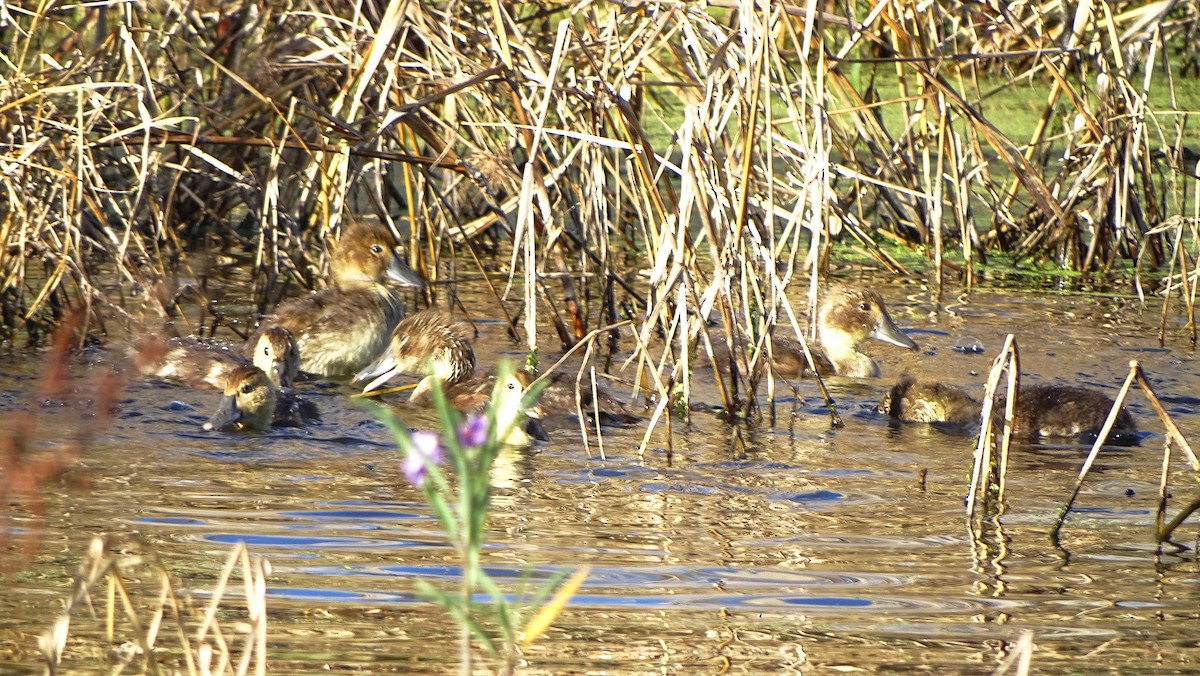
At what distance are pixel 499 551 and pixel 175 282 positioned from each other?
A: 3.29 meters

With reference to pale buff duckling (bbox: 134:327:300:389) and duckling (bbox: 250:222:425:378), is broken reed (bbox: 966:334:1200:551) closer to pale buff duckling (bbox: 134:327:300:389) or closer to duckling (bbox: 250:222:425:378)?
pale buff duckling (bbox: 134:327:300:389)

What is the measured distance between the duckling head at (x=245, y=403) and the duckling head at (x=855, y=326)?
8.21 feet

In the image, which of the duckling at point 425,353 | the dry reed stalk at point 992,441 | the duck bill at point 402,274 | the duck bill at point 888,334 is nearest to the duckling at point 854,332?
the duck bill at point 888,334

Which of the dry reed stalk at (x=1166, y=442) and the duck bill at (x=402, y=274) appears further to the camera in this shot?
the duck bill at (x=402, y=274)

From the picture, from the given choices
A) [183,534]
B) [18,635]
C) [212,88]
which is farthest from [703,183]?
[212,88]

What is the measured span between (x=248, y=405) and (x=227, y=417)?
9cm

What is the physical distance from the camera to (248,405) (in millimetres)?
5312

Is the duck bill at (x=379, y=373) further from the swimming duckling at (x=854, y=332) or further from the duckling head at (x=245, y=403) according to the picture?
→ the swimming duckling at (x=854, y=332)

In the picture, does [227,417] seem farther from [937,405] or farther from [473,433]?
[473,433]

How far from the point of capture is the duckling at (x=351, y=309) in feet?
21.6

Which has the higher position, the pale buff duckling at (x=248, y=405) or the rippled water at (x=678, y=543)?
the pale buff duckling at (x=248, y=405)

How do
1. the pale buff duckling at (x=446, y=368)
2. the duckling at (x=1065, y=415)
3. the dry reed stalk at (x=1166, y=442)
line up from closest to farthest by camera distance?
the dry reed stalk at (x=1166, y=442) → the duckling at (x=1065, y=415) → the pale buff duckling at (x=446, y=368)

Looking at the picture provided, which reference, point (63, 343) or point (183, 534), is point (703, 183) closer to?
point (183, 534)

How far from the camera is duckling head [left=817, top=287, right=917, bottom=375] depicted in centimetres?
698
